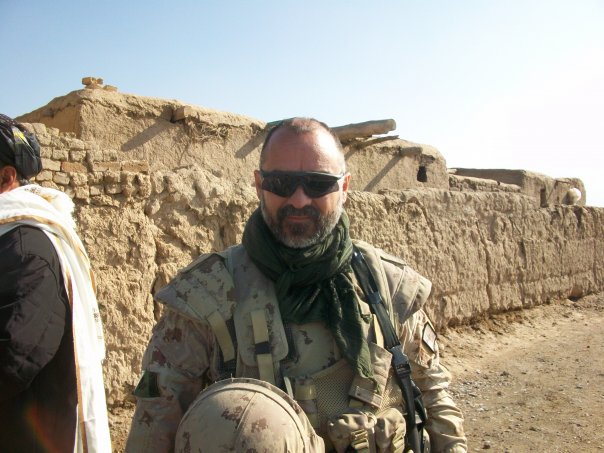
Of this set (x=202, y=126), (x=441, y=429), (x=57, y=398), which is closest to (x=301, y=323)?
(x=441, y=429)

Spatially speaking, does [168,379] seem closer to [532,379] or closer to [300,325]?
[300,325]

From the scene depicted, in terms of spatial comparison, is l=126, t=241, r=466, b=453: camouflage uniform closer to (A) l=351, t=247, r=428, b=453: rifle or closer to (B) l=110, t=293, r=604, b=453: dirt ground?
(A) l=351, t=247, r=428, b=453: rifle

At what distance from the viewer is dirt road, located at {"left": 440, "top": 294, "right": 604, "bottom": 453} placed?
4930mm

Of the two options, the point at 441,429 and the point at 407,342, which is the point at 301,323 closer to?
the point at 407,342

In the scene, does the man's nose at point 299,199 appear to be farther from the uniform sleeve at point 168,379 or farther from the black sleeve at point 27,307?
the black sleeve at point 27,307

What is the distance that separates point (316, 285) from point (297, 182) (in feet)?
1.07

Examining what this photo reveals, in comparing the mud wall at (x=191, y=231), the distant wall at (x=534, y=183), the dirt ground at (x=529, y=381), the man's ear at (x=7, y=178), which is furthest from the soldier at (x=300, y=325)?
the distant wall at (x=534, y=183)

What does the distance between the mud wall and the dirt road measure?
16.5 inches

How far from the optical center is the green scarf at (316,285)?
174cm

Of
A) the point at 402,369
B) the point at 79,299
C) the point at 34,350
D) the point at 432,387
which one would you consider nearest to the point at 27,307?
the point at 34,350

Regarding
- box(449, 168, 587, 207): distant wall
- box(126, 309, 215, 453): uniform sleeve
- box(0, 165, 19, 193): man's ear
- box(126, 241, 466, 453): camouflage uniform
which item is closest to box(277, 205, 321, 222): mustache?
box(126, 241, 466, 453): camouflage uniform

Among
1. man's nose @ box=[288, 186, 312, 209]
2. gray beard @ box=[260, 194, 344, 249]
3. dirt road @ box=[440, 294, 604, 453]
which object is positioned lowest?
dirt road @ box=[440, 294, 604, 453]

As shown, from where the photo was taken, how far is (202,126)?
17.4 ft

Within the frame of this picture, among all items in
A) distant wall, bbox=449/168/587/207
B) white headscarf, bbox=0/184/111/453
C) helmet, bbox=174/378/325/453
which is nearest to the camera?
helmet, bbox=174/378/325/453
